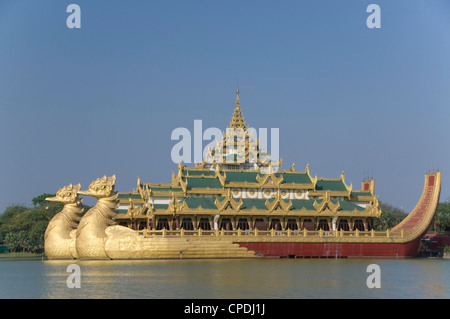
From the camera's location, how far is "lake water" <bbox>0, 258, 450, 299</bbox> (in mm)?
31234

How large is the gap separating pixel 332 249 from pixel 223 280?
20.2 m

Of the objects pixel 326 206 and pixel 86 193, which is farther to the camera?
pixel 326 206

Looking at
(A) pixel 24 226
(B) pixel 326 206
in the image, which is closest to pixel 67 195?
(B) pixel 326 206

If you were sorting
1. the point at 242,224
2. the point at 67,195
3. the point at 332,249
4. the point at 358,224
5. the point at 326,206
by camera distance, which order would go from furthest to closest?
the point at 358,224
the point at 326,206
the point at 242,224
the point at 332,249
the point at 67,195

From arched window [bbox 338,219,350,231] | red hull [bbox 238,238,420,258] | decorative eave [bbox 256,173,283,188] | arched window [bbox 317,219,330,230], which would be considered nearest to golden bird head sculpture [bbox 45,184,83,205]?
red hull [bbox 238,238,420,258]

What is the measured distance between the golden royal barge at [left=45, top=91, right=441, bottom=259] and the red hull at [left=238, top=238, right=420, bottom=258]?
7cm

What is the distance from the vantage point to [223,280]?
35438 millimetres

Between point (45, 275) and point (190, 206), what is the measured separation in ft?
54.6

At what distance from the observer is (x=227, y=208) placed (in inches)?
2137

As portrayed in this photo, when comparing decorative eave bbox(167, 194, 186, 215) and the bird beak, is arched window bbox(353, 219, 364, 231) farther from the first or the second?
the bird beak

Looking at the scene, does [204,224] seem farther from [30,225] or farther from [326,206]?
[30,225]

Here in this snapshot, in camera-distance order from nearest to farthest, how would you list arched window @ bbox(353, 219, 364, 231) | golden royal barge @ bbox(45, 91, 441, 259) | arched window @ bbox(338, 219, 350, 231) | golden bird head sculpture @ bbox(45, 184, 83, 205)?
golden royal barge @ bbox(45, 91, 441, 259) < golden bird head sculpture @ bbox(45, 184, 83, 205) < arched window @ bbox(338, 219, 350, 231) < arched window @ bbox(353, 219, 364, 231)

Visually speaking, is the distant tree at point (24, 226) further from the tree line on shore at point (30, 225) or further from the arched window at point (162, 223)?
the arched window at point (162, 223)
